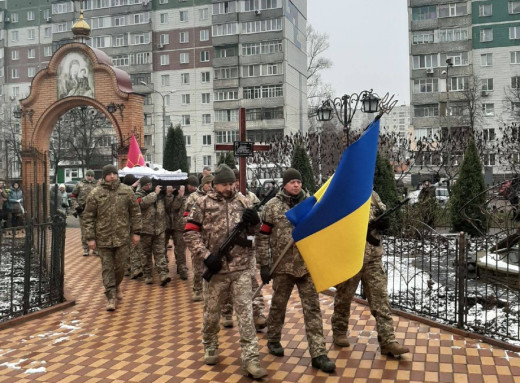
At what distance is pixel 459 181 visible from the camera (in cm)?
1459

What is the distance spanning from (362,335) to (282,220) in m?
1.75

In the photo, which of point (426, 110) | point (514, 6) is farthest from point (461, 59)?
point (514, 6)

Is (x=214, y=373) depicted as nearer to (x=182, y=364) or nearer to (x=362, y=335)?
(x=182, y=364)

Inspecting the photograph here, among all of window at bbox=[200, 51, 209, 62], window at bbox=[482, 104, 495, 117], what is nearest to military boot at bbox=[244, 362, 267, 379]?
window at bbox=[482, 104, 495, 117]

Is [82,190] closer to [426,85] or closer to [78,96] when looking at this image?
[78,96]

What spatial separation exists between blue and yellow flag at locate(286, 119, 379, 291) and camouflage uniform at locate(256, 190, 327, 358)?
0.20 metres

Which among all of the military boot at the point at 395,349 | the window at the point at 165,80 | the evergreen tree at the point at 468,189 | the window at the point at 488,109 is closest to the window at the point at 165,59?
the window at the point at 165,80

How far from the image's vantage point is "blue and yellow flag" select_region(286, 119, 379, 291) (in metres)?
4.99

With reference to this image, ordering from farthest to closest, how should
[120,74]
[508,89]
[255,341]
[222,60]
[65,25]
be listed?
1. [65,25]
2. [222,60]
3. [508,89]
4. [120,74]
5. [255,341]

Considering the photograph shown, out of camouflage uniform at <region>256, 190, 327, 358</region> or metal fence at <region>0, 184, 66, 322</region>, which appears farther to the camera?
metal fence at <region>0, 184, 66, 322</region>

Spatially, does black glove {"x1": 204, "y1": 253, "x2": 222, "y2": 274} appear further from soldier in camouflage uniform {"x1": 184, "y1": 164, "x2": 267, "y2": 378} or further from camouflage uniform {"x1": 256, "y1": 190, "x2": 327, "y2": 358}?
camouflage uniform {"x1": 256, "y1": 190, "x2": 327, "y2": 358}

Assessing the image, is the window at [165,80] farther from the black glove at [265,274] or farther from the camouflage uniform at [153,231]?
the black glove at [265,274]

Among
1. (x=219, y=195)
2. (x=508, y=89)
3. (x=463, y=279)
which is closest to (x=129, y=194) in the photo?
(x=219, y=195)

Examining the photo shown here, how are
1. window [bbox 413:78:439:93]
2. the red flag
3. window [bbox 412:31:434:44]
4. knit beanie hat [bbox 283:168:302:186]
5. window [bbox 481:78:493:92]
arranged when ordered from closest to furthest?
knit beanie hat [bbox 283:168:302:186] → the red flag → window [bbox 481:78:493:92] → window [bbox 413:78:439:93] → window [bbox 412:31:434:44]
